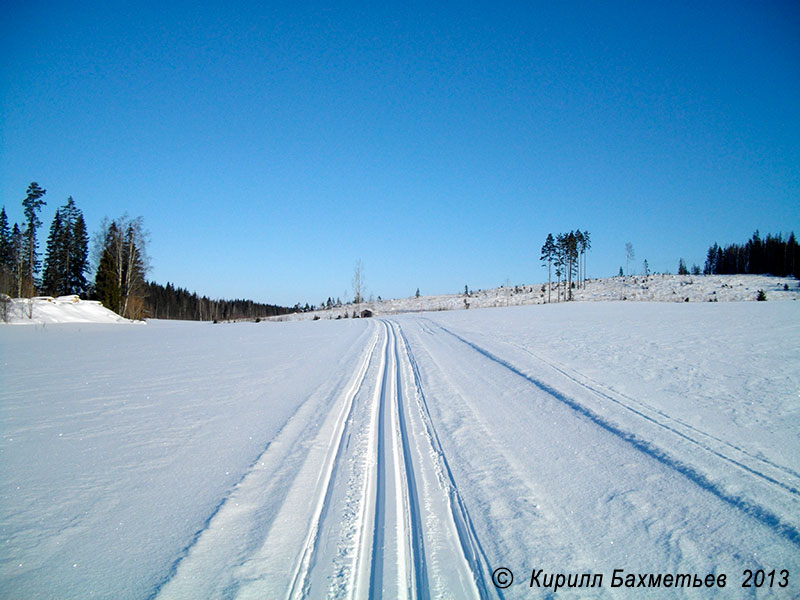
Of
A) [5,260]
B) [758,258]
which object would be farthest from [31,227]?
[758,258]

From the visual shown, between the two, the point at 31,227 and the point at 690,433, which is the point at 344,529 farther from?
the point at 31,227

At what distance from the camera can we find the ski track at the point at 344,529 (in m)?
2.49

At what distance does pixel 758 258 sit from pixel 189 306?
135 m

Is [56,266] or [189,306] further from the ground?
[56,266]

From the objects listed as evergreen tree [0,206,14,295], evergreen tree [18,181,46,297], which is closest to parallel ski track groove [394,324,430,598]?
evergreen tree [0,206,14,295]

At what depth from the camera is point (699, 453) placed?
165 inches

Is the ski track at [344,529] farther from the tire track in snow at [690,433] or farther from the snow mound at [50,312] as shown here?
the snow mound at [50,312]

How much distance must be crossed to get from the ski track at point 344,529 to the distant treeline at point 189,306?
59.4 metres

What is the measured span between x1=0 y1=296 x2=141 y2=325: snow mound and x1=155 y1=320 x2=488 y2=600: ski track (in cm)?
2878

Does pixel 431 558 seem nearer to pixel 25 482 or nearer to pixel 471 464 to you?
pixel 471 464

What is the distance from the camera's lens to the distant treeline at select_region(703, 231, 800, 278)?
72312 millimetres

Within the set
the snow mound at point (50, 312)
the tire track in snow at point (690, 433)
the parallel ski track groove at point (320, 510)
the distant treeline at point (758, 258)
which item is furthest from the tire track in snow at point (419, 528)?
the distant treeline at point (758, 258)

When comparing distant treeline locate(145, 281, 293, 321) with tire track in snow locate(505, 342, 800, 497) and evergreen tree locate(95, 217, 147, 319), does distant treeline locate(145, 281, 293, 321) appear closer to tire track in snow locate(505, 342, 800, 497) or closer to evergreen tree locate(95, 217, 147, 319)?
evergreen tree locate(95, 217, 147, 319)

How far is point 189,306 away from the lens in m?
103
